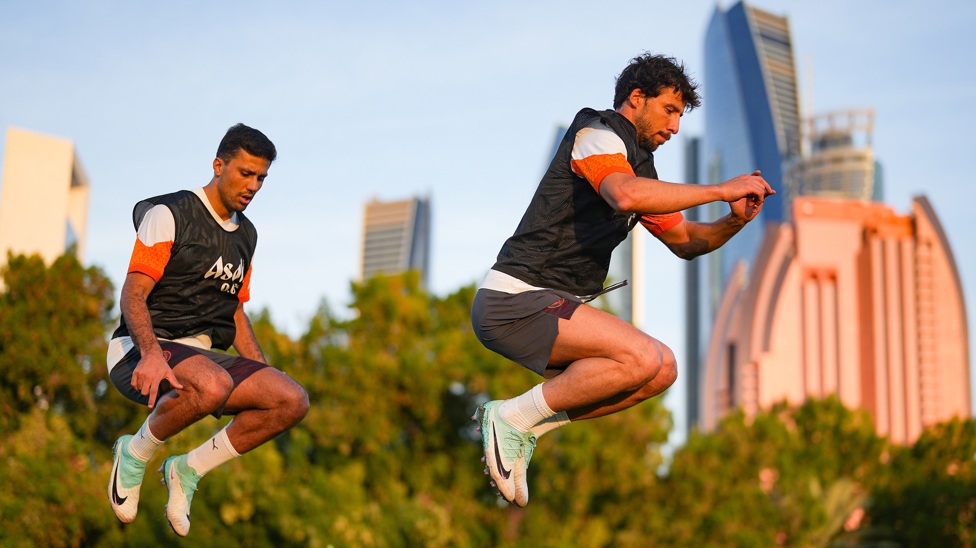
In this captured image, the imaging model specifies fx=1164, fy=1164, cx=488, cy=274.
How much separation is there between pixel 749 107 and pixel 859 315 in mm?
67064

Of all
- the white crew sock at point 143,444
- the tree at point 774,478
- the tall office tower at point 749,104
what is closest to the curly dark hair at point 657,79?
the white crew sock at point 143,444

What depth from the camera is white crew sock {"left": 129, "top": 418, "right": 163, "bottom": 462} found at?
7.20 m

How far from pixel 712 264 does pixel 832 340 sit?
10941 centimetres

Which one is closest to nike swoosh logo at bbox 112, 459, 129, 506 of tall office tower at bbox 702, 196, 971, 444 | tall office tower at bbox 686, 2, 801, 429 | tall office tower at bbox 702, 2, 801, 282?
tall office tower at bbox 702, 196, 971, 444

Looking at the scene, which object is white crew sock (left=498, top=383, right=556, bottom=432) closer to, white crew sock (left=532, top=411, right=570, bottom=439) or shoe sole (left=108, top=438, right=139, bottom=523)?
white crew sock (left=532, top=411, right=570, bottom=439)

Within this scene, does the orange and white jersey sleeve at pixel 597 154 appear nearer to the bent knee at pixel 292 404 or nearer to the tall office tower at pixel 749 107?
the bent knee at pixel 292 404

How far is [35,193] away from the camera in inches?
1209

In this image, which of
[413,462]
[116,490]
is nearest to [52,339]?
[413,462]

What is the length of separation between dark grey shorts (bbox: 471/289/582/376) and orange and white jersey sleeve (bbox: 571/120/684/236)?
74 centimetres

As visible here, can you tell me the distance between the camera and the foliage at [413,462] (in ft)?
81.5

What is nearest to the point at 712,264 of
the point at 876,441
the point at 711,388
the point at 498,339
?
the point at 711,388

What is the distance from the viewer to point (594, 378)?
21.1 ft

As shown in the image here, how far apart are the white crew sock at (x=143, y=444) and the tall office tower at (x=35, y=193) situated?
23.2 m

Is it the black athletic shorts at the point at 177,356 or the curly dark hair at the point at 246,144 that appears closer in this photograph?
the curly dark hair at the point at 246,144
